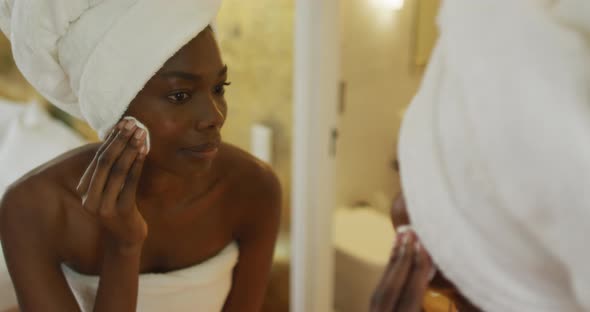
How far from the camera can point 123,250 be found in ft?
2.44

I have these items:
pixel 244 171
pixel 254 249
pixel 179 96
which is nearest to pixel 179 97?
pixel 179 96

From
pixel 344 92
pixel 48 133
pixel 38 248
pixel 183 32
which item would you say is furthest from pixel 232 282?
pixel 344 92

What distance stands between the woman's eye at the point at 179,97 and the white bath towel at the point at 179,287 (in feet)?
1.02

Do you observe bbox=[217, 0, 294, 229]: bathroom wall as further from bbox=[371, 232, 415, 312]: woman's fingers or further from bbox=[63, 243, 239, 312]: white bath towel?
bbox=[371, 232, 415, 312]: woman's fingers

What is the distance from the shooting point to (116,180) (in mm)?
682

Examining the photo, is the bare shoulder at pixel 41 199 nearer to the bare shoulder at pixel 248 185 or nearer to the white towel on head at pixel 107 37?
the white towel on head at pixel 107 37

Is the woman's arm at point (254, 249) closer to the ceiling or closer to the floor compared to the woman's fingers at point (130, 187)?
closer to the floor

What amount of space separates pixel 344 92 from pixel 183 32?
4.83 ft

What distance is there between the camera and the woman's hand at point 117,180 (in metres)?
0.68

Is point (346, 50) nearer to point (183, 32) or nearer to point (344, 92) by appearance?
point (344, 92)

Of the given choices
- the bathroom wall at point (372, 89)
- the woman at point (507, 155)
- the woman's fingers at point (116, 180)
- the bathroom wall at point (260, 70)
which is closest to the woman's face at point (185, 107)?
the woman's fingers at point (116, 180)

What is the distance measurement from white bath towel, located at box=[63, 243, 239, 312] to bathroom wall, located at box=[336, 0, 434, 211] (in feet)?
4.41

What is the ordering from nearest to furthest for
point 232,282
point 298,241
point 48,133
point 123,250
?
point 123,250 < point 232,282 < point 48,133 < point 298,241

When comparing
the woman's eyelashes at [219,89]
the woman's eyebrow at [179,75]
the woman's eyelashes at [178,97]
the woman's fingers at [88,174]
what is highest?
the woman's eyebrow at [179,75]
